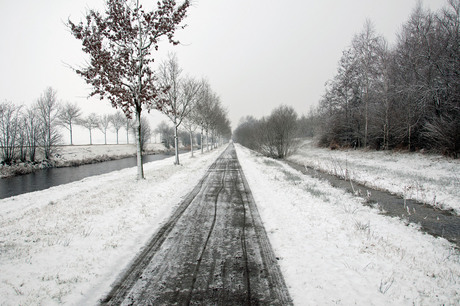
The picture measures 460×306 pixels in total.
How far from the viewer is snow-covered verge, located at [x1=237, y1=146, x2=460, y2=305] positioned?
8.84 ft

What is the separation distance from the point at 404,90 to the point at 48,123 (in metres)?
37.5

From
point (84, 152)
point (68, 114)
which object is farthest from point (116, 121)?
point (84, 152)

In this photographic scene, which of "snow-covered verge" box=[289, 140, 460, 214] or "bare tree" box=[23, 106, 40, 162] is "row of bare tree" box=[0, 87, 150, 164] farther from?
"snow-covered verge" box=[289, 140, 460, 214]

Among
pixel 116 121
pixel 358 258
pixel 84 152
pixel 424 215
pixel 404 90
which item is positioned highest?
pixel 116 121

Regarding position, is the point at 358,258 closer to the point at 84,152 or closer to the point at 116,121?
the point at 84,152

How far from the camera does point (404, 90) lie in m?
15.0

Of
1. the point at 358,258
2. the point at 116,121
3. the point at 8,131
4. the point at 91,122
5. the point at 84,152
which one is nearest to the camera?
the point at 358,258

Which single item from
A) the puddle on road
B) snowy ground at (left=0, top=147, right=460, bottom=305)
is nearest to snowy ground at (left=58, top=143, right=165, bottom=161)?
snowy ground at (left=0, top=147, right=460, bottom=305)

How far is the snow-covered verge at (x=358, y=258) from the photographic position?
269cm

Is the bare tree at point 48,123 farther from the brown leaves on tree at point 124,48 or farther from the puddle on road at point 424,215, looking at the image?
the puddle on road at point 424,215

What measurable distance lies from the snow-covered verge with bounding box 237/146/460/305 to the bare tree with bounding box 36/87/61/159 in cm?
3057

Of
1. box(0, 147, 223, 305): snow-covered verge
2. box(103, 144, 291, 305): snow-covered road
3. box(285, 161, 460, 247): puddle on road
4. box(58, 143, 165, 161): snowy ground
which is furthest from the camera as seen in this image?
box(58, 143, 165, 161): snowy ground

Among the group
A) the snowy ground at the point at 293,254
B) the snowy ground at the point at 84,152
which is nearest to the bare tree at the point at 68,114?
the snowy ground at the point at 84,152

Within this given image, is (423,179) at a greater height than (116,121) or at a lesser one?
lesser
